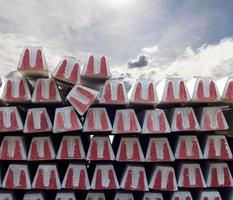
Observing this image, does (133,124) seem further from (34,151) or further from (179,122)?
(34,151)

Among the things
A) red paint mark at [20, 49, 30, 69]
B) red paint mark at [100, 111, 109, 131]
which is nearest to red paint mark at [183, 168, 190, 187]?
red paint mark at [100, 111, 109, 131]

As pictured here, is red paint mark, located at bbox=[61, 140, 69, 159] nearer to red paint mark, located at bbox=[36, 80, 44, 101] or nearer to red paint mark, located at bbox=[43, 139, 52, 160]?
red paint mark, located at bbox=[43, 139, 52, 160]

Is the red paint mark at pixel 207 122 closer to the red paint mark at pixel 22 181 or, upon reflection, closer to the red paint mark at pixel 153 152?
the red paint mark at pixel 153 152

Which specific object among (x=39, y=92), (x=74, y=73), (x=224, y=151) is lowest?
(x=224, y=151)

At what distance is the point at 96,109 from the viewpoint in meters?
2.48

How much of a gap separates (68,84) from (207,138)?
1.29 meters

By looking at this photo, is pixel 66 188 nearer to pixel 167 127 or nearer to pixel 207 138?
pixel 167 127

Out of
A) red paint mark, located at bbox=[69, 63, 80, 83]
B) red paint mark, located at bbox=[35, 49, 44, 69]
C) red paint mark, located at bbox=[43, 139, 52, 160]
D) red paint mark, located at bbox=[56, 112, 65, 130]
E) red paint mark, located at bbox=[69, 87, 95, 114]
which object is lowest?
red paint mark, located at bbox=[43, 139, 52, 160]

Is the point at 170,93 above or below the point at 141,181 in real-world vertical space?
above

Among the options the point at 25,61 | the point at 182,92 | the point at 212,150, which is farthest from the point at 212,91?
the point at 25,61

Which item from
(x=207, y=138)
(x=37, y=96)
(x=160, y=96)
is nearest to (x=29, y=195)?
(x=37, y=96)

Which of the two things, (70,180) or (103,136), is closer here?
(70,180)

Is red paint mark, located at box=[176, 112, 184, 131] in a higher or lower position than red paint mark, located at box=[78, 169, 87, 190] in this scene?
Result: higher

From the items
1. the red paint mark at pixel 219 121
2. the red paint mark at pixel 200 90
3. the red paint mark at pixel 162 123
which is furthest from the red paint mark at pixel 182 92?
the red paint mark at pixel 219 121
